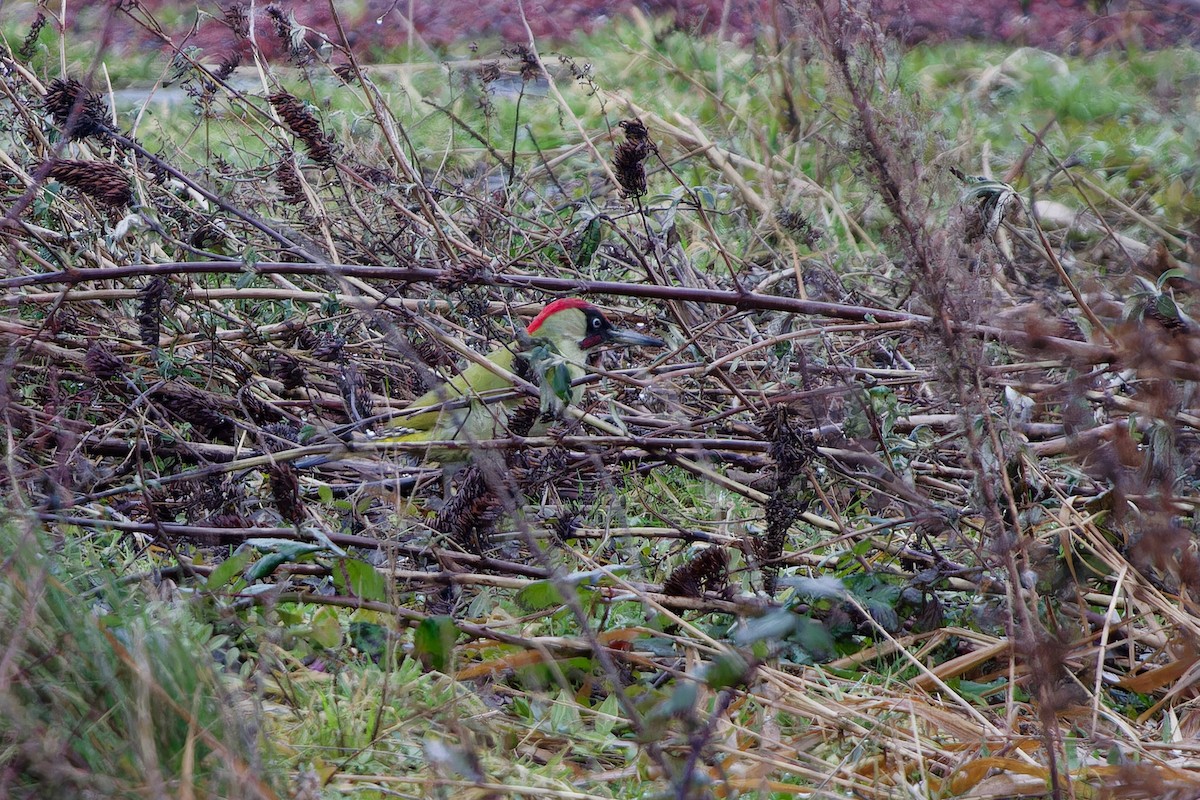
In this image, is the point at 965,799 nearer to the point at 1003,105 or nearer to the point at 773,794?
the point at 773,794

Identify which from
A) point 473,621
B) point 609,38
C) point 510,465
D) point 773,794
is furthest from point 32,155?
point 609,38

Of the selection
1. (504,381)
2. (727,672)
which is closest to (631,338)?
(504,381)

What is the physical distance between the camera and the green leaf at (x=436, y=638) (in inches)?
99.7

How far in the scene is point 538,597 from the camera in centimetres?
268

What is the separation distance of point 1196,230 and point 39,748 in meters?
1.85

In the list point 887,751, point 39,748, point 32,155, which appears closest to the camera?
point 39,748

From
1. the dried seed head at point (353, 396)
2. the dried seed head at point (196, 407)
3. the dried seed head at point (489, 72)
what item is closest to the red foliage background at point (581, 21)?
the dried seed head at point (489, 72)

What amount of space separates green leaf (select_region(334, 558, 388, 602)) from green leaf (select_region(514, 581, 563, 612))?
31 centimetres

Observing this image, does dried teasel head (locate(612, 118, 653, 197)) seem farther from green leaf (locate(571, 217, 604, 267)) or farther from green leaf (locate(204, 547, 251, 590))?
green leaf (locate(204, 547, 251, 590))

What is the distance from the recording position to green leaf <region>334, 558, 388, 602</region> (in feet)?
8.62

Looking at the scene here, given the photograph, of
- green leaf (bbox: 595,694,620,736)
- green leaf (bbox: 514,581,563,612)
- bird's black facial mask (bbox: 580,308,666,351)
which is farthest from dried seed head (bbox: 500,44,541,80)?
green leaf (bbox: 595,694,620,736)

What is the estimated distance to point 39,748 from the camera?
1683mm

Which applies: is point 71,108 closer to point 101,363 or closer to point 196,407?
point 101,363

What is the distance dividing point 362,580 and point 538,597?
1.30ft
